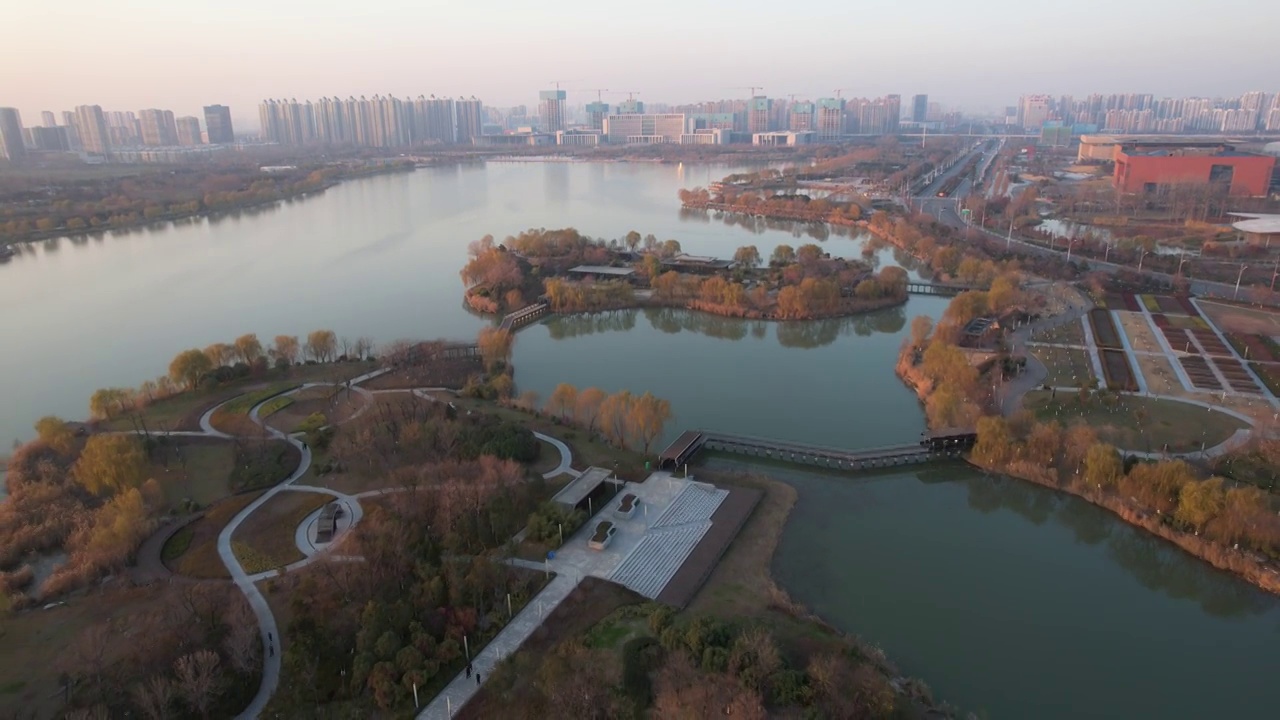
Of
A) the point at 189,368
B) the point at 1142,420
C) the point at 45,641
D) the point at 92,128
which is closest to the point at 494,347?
the point at 189,368

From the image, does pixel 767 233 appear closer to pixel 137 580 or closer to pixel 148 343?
pixel 148 343

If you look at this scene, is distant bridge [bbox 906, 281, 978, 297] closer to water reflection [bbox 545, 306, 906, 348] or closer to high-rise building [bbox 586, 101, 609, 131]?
water reflection [bbox 545, 306, 906, 348]

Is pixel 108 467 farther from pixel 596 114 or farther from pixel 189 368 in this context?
pixel 596 114

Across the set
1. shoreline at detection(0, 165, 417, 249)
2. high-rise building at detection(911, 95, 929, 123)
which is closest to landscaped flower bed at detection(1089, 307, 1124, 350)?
shoreline at detection(0, 165, 417, 249)

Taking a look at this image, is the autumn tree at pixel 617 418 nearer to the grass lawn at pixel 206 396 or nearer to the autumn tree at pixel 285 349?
the grass lawn at pixel 206 396

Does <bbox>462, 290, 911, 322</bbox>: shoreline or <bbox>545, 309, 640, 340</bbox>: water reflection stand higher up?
<bbox>462, 290, 911, 322</bbox>: shoreline

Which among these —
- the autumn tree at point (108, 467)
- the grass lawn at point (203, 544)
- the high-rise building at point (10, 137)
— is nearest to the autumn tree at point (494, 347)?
the grass lawn at point (203, 544)
